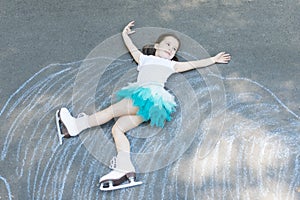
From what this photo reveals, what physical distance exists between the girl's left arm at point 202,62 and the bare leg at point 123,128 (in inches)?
17.6

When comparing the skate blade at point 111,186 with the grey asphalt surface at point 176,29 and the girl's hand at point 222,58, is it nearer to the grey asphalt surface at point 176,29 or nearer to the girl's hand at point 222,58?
the grey asphalt surface at point 176,29

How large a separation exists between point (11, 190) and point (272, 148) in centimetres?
137

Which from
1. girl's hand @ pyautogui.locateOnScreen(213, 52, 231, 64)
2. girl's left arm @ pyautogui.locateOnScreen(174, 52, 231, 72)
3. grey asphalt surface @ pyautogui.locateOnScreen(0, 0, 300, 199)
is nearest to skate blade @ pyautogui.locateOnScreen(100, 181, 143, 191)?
grey asphalt surface @ pyautogui.locateOnScreen(0, 0, 300, 199)

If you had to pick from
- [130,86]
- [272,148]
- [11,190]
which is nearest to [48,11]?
[130,86]

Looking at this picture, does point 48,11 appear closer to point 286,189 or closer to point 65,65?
point 65,65

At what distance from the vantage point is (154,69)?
2.81m

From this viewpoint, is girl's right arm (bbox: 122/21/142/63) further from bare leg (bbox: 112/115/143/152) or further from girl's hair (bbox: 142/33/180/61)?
bare leg (bbox: 112/115/143/152)

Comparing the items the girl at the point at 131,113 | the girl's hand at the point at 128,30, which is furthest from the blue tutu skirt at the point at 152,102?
the girl's hand at the point at 128,30

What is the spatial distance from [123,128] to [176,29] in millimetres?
861

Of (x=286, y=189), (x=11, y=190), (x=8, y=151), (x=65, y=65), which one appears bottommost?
(x=286, y=189)

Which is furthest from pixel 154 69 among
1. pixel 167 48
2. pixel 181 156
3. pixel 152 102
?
pixel 181 156

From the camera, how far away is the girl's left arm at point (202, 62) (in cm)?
290

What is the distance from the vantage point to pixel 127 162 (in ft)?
8.22

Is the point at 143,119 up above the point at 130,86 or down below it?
below
